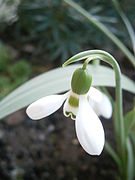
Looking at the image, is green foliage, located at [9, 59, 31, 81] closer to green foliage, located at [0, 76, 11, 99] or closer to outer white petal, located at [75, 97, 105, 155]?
green foliage, located at [0, 76, 11, 99]

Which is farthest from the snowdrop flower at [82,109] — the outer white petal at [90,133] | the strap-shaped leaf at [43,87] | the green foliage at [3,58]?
the green foliage at [3,58]

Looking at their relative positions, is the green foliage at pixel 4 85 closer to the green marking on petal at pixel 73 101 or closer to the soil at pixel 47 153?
the soil at pixel 47 153

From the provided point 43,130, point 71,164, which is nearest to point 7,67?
point 43,130

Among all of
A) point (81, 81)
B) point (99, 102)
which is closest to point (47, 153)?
point (99, 102)

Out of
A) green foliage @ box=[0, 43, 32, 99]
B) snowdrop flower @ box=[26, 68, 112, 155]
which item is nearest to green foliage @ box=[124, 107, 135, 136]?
snowdrop flower @ box=[26, 68, 112, 155]

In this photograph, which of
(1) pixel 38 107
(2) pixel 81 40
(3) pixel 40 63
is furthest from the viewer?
(3) pixel 40 63

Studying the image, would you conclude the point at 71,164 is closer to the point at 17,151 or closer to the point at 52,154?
the point at 52,154
